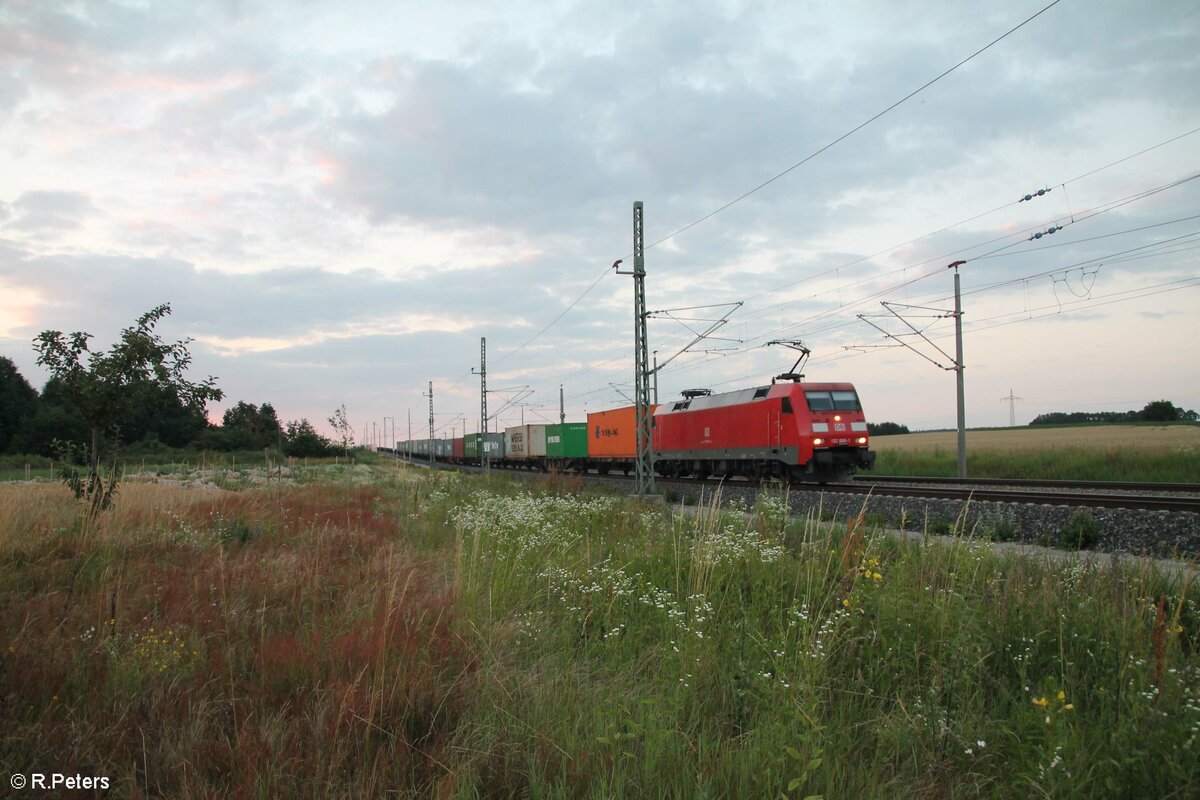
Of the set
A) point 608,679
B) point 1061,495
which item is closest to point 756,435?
point 1061,495

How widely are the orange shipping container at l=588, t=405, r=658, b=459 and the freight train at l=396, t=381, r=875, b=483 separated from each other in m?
0.05

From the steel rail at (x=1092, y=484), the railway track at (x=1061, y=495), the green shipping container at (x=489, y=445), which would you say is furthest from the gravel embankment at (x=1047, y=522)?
the green shipping container at (x=489, y=445)

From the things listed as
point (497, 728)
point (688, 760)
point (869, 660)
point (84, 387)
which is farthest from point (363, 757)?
point (84, 387)

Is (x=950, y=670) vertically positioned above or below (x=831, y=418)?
below

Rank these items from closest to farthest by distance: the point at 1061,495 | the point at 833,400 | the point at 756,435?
the point at 1061,495 → the point at 833,400 → the point at 756,435

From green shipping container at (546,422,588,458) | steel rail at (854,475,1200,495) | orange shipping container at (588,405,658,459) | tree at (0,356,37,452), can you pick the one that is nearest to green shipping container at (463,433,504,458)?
green shipping container at (546,422,588,458)

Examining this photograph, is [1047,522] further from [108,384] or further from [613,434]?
[613,434]

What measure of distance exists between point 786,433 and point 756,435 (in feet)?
5.86

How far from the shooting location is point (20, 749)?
337 centimetres

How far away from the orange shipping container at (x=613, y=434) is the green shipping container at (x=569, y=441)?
2.90m

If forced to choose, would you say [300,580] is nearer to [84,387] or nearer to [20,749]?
[20,749]

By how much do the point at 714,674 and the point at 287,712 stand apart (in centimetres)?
243

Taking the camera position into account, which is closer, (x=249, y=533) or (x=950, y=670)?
(x=950, y=670)

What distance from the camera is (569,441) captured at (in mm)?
44531
